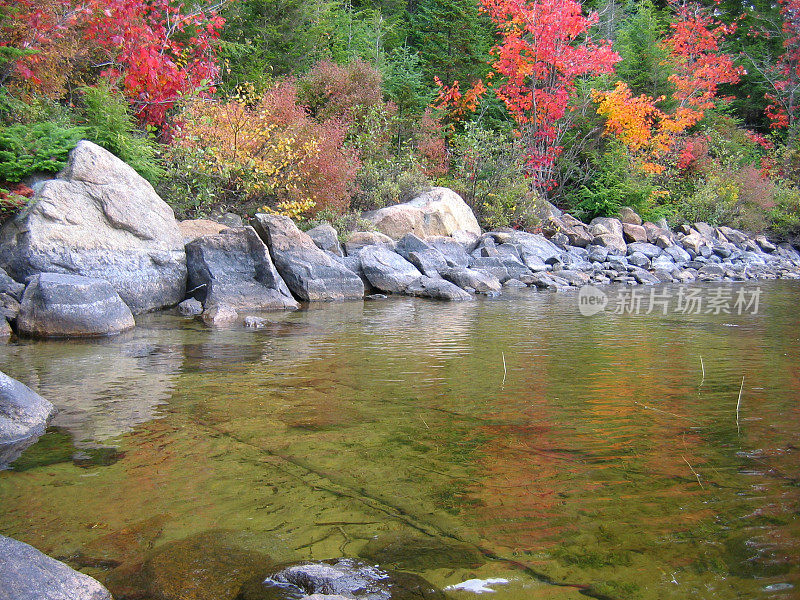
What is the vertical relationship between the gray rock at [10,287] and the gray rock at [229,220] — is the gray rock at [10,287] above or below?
below

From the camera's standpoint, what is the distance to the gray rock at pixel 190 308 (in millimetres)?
8672

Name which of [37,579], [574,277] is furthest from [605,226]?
[37,579]

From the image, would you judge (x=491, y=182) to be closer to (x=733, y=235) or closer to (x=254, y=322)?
(x=733, y=235)

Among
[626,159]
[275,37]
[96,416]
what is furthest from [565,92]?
[96,416]

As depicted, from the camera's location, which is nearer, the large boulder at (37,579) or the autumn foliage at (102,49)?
the large boulder at (37,579)

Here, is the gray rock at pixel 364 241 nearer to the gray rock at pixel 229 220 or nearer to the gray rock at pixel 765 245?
the gray rock at pixel 229 220

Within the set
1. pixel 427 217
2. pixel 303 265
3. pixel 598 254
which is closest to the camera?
pixel 303 265

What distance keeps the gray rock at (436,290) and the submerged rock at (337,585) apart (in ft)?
29.0

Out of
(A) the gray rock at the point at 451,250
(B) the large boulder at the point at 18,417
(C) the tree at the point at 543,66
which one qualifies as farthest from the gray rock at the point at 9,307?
(C) the tree at the point at 543,66

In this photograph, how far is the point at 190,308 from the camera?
8766 mm

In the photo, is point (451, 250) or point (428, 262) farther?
point (451, 250)

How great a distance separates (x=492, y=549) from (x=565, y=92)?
1849cm

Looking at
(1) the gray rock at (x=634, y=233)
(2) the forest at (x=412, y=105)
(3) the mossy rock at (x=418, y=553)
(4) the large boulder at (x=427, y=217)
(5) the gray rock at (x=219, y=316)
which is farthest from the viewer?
(1) the gray rock at (x=634, y=233)

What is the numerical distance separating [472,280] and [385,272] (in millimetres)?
1740
